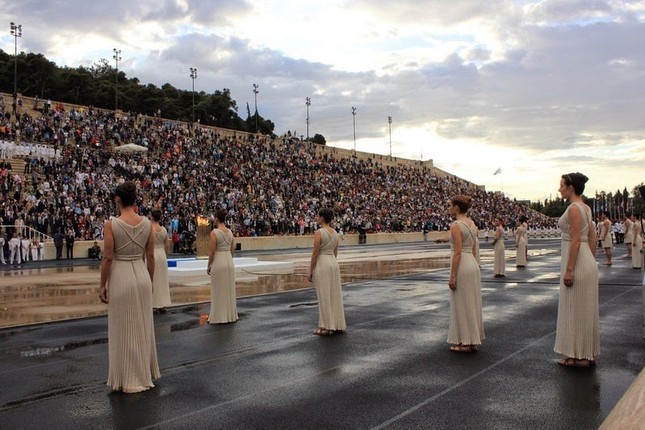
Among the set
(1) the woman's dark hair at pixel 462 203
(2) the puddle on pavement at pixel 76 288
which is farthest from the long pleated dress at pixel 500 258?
(1) the woman's dark hair at pixel 462 203

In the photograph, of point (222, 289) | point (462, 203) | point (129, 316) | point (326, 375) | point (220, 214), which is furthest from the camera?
point (220, 214)

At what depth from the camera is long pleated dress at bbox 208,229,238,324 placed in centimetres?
1038

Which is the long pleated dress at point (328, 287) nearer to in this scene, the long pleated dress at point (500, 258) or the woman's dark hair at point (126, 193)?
the woman's dark hair at point (126, 193)

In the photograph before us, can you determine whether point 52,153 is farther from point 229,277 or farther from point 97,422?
point 97,422

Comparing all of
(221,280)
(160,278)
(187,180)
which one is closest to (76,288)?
(160,278)

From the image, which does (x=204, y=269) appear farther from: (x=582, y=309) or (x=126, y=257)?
(x=582, y=309)

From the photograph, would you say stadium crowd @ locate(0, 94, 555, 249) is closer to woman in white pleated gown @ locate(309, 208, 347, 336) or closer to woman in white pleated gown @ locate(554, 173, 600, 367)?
woman in white pleated gown @ locate(309, 208, 347, 336)

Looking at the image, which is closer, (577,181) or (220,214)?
(577,181)

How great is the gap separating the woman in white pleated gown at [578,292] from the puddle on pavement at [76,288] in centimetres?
631

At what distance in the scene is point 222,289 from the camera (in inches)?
412

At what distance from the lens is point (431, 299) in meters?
13.0

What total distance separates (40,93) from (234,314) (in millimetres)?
71429

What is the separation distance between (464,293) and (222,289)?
4662mm

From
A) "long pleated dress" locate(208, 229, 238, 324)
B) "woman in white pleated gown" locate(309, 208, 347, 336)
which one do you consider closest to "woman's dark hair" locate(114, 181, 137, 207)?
"woman in white pleated gown" locate(309, 208, 347, 336)
